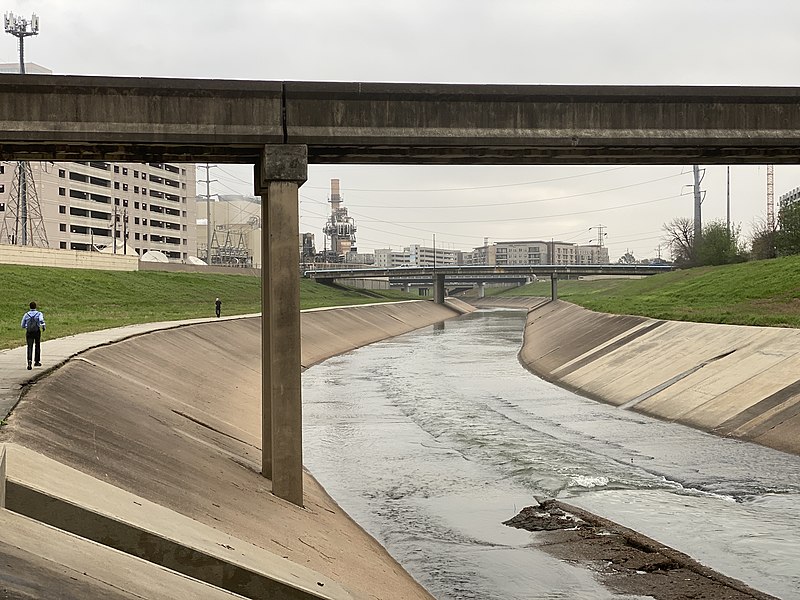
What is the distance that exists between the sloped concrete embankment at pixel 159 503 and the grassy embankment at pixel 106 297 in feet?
41.6

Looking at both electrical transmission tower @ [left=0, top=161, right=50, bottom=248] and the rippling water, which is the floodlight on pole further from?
the rippling water

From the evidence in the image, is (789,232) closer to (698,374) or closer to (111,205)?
(698,374)

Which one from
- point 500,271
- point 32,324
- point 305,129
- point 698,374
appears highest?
point 305,129

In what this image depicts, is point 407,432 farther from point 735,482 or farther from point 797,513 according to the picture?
point 797,513

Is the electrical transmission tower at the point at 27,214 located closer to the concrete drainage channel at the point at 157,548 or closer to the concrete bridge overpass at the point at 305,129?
the concrete bridge overpass at the point at 305,129

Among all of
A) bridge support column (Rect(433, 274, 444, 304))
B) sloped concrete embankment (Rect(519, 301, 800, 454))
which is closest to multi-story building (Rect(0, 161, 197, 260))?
bridge support column (Rect(433, 274, 444, 304))

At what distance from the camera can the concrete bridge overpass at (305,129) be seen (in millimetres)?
19000

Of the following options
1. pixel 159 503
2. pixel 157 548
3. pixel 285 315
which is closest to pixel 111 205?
pixel 285 315

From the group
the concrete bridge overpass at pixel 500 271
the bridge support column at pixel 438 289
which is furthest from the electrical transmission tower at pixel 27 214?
the bridge support column at pixel 438 289

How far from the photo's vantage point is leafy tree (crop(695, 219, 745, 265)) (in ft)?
373

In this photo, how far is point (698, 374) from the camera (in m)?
39.4

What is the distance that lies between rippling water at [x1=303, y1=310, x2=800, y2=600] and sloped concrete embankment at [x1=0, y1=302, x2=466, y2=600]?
163cm

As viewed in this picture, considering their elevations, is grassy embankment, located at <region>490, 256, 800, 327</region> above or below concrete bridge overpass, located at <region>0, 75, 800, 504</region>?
below

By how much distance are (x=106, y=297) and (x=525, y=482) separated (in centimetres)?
6688
